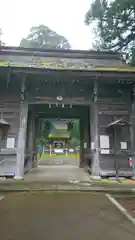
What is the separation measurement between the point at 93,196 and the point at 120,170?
140 inches

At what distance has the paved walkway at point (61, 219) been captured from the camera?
3506 mm

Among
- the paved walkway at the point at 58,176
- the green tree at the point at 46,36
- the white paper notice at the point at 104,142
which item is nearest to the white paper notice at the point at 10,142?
the paved walkway at the point at 58,176

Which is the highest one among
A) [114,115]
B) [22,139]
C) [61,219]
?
[114,115]

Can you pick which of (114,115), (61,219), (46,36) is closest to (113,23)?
(114,115)

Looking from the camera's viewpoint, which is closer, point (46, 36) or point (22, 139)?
point (22, 139)

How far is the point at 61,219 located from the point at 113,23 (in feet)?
51.5

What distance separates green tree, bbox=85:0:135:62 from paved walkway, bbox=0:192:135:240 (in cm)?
1347

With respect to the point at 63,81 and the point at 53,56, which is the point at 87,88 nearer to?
the point at 63,81

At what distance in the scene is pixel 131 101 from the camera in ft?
33.6

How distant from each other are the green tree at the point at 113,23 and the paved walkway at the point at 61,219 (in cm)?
1347

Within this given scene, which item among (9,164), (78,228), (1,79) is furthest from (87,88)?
(78,228)

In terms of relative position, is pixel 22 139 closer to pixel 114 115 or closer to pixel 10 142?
pixel 10 142

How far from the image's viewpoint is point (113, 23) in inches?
643

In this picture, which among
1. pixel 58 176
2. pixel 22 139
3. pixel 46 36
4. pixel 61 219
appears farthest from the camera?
pixel 46 36
